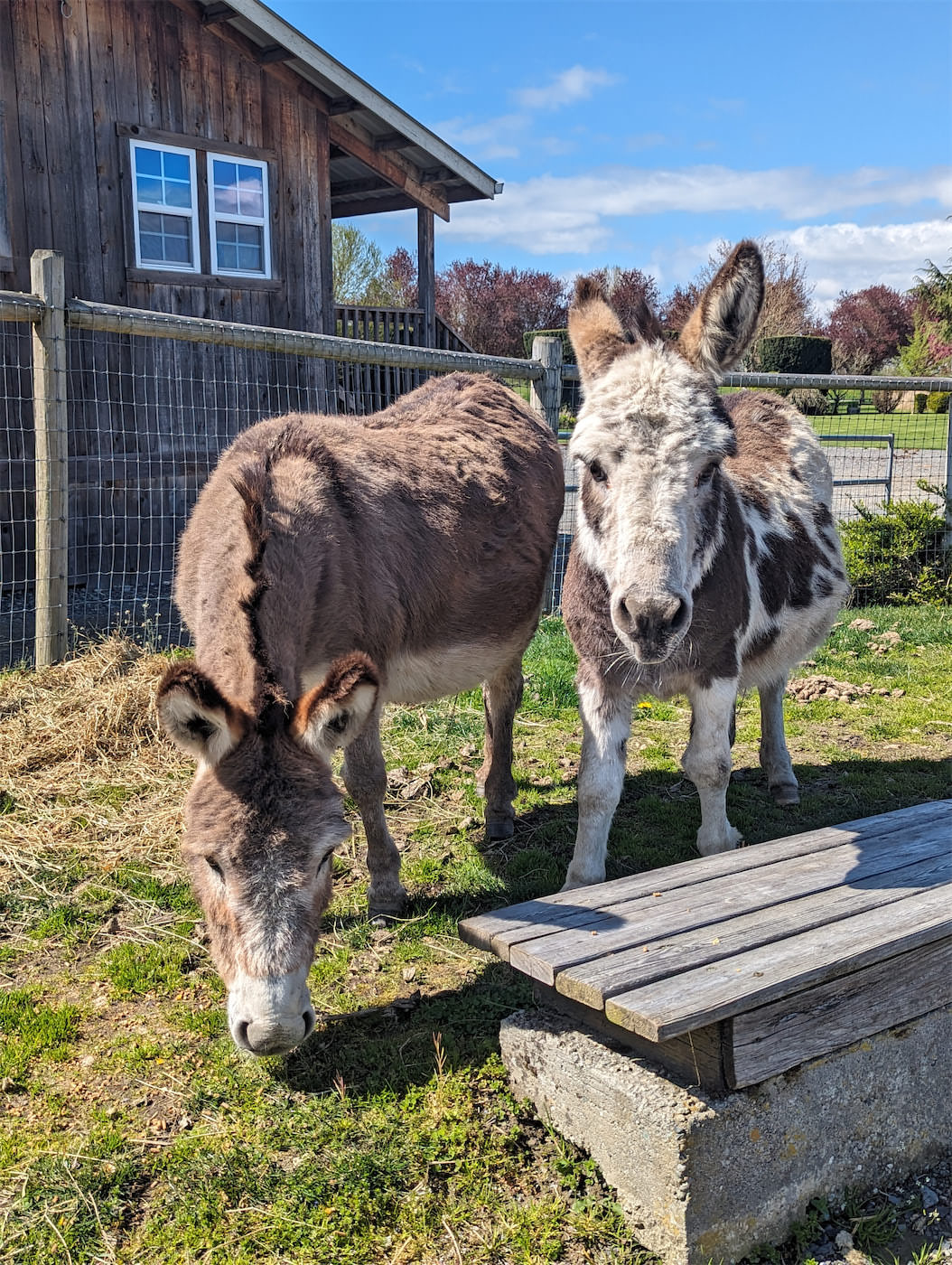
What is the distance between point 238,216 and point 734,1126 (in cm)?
1086

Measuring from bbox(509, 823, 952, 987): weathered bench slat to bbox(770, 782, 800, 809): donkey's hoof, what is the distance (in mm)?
1456

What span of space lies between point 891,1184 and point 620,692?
176 centimetres

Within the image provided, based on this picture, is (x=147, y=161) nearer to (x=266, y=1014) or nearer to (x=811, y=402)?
(x=266, y=1014)

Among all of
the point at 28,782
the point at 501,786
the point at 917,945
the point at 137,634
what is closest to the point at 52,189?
the point at 137,634

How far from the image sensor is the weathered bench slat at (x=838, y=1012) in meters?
2.32

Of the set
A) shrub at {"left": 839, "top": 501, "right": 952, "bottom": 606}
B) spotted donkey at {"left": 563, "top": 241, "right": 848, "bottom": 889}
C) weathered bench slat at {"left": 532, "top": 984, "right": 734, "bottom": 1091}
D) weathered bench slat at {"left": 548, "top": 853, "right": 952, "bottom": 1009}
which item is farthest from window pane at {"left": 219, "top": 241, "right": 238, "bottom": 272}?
weathered bench slat at {"left": 532, "top": 984, "right": 734, "bottom": 1091}

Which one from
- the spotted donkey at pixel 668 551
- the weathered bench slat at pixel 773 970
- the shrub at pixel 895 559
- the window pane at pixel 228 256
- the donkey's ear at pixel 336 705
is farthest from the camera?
the window pane at pixel 228 256

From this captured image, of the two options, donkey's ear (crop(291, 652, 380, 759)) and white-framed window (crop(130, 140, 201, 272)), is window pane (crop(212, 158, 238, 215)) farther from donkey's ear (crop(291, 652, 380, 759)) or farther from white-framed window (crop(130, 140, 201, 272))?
donkey's ear (crop(291, 652, 380, 759))

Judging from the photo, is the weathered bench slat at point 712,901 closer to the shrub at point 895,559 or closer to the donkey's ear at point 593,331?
the donkey's ear at point 593,331

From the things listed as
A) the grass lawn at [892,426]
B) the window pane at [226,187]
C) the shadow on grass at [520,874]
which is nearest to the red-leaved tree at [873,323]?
the grass lawn at [892,426]

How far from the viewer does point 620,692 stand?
3.63 m

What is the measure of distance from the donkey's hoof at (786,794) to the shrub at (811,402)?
16.8 m

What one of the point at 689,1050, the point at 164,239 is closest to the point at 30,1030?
the point at 689,1050

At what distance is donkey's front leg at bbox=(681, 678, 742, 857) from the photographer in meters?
3.75
